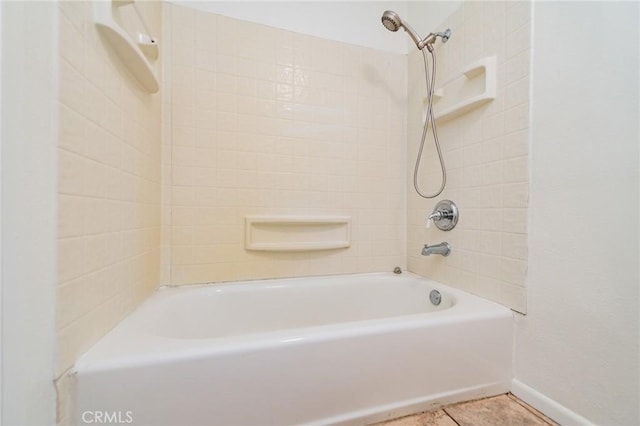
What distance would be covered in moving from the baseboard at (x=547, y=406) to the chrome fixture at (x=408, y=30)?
143 cm

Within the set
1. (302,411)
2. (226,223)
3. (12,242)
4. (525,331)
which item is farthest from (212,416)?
(525,331)

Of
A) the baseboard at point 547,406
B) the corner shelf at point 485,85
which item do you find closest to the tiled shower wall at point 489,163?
the corner shelf at point 485,85

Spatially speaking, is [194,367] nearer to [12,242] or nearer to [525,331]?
[12,242]

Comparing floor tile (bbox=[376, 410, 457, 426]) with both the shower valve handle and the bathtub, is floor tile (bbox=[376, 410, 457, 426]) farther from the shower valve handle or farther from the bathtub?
the shower valve handle

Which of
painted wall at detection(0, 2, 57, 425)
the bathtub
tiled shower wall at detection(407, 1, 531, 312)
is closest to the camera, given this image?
painted wall at detection(0, 2, 57, 425)

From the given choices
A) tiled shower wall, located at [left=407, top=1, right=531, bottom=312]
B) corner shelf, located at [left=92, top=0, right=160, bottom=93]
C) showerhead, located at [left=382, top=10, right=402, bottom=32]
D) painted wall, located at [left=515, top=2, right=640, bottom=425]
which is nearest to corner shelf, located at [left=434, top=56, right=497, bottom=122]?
tiled shower wall, located at [left=407, top=1, right=531, bottom=312]

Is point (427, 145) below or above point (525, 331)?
above

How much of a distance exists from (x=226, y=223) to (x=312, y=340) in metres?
0.78

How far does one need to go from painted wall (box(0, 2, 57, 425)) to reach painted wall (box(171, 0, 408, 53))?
0.98m

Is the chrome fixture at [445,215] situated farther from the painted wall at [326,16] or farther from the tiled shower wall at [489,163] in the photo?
the painted wall at [326,16]

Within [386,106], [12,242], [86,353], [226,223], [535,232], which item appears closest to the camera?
[12,242]

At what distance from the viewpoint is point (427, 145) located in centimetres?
144

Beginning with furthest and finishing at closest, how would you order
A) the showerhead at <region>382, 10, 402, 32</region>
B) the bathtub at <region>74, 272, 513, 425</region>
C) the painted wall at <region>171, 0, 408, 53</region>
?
the painted wall at <region>171, 0, 408, 53</region> < the showerhead at <region>382, 10, 402, 32</region> < the bathtub at <region>74, 272, 513, 425</region>

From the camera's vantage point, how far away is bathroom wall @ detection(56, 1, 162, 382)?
0.57 meters
